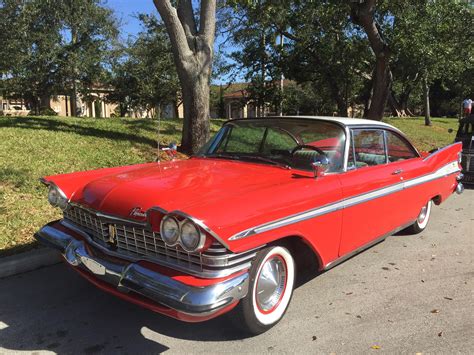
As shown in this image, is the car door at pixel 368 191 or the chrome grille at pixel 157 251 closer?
the chrome grille at pixel 157 251

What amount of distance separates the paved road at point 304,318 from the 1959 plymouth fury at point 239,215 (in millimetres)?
316

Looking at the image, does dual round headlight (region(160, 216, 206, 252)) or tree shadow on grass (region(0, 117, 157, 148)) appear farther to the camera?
tree shadow on grass (region(0, 117, 157, 148))

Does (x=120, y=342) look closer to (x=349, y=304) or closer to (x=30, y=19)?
(x=349, y=304)

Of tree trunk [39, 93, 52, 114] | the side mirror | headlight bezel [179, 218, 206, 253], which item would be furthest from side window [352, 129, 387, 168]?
tree trunk [39, 93, 52, 114]

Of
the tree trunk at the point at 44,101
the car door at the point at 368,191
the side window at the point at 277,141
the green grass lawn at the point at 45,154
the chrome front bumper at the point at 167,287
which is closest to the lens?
the chrome front bumper at the point at 167,287

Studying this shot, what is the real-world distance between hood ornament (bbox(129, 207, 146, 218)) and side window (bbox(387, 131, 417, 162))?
291 cm

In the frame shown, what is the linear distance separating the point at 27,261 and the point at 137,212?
208 cm

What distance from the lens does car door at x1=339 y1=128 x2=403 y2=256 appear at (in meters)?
3.81

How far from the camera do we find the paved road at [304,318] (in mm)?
3072

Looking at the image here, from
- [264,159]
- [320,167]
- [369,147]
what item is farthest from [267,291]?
[369,147]

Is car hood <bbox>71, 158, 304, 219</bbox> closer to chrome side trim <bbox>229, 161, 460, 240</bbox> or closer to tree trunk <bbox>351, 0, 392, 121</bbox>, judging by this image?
chrome side trim <bbox>229, 161, 460, 240</bbox>

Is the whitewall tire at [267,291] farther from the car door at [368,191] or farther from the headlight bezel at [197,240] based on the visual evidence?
the car door at [368,191]

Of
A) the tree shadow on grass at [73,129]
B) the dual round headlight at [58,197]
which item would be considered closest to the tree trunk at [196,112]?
the tree shadow on grass at [73,129]

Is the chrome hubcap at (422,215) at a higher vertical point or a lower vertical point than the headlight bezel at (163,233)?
lower
